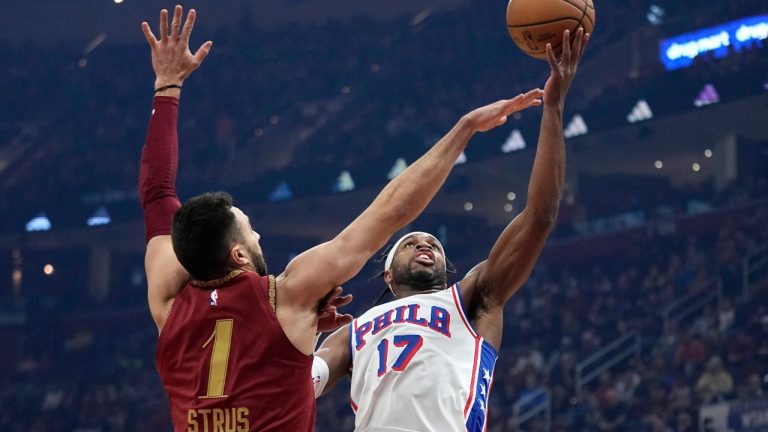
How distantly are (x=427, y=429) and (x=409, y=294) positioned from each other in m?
0.85

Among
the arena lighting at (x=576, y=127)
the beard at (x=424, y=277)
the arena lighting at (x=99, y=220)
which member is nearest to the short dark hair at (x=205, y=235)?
the beard at (x=424, y=277)

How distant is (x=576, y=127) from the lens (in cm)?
2441

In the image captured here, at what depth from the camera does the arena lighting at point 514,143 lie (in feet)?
82.8

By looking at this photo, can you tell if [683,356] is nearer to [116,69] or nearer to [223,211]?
[223,211]

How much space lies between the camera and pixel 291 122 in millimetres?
28516

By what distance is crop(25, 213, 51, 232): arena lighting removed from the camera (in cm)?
2545

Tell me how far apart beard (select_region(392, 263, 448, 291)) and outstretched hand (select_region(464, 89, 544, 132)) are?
3.45 ft

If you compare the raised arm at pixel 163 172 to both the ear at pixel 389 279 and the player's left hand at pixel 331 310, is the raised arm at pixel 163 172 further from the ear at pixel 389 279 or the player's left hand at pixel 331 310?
the ear at pixel 389 279

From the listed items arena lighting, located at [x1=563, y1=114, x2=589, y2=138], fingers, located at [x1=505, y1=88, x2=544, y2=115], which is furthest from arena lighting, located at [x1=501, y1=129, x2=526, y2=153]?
fingers, located at [x1=505, y1=88, x2=544, y2=115]

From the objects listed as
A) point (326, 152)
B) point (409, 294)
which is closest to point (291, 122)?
point (326, 152)

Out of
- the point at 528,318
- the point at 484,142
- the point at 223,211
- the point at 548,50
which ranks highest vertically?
the point at 484,142

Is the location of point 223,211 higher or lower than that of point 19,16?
lower

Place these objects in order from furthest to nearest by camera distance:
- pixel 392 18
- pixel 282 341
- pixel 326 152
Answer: pixel 392 18 → pixel 326 152 → pixel 282 341

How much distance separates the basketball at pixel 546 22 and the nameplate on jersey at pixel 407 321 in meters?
1.14
